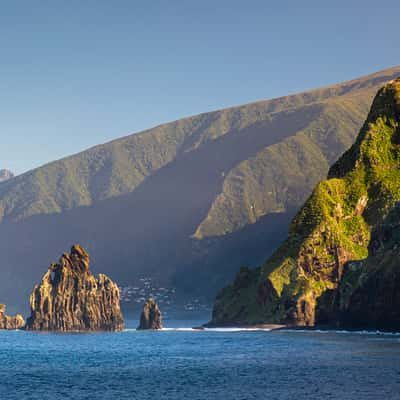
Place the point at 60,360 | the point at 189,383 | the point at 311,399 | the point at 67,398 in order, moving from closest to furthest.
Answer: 1. the point at 311,399
2. the point at 67,398
3. the point at 189,383
4. the point at 60,360

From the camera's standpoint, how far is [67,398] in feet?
394

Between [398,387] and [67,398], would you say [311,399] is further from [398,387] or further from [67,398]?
[67,398]

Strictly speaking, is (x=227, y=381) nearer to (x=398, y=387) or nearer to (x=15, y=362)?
(x=398, y=387)

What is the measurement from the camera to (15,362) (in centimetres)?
18475

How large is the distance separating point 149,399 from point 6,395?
22008 millimetres

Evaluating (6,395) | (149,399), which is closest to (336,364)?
(149,399)

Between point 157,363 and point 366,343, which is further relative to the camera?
point 366,343

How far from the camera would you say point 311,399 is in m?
112

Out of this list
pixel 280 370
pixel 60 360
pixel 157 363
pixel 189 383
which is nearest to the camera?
pixel 189 383

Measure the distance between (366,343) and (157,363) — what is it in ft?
163

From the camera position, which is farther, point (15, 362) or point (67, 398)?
point (15, 362)

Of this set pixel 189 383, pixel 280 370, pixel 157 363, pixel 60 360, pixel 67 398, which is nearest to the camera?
pixel 67 398

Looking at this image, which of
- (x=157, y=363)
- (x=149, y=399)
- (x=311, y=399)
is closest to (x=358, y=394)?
(x=311, y=399)

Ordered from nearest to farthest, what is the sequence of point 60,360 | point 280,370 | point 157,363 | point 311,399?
point 311,399, point 280,370, point 157,363, point 60,360
